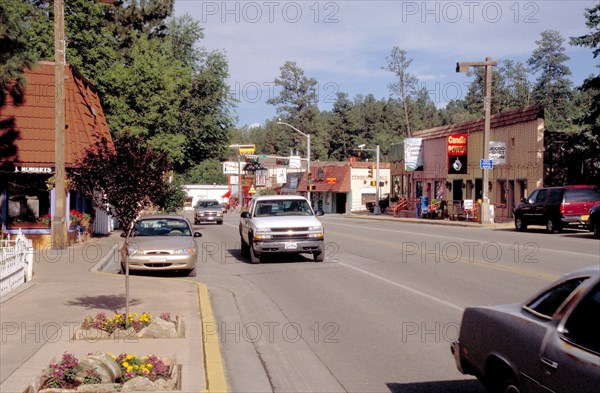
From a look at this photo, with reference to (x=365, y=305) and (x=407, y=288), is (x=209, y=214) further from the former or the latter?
(x=365, y=305)

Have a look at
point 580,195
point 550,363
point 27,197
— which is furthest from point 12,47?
point 580,195

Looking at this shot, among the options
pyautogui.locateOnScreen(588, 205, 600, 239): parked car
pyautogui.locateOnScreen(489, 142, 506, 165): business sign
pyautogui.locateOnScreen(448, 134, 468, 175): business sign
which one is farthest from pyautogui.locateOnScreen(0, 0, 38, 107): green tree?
pyautogui.locateOnScreen(448, 134, 468, 175): business sign

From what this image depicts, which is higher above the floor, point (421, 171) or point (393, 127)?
point (393, 127)

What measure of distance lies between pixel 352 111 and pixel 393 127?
8504 millimetres

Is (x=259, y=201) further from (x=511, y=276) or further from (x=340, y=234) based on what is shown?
(x=340, y=234)

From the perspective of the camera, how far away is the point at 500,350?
544cm

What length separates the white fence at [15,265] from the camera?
530 inches

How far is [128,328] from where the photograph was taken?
9.52 metres

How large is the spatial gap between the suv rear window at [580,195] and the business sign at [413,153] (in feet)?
86.8

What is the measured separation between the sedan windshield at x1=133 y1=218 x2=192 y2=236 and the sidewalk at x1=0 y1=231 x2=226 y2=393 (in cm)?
164

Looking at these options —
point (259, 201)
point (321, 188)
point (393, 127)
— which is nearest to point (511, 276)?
point (259, 201)

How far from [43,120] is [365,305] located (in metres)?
18.4

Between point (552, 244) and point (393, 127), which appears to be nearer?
point (552, 244)

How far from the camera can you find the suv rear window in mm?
28734
